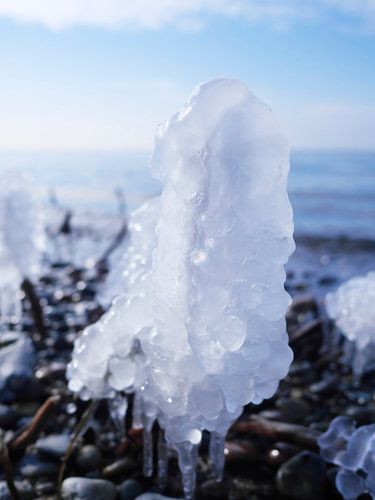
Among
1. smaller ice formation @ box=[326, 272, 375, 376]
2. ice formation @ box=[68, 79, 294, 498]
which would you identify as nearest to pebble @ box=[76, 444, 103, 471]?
ice formation @ box=[68, 79, 294, 498]

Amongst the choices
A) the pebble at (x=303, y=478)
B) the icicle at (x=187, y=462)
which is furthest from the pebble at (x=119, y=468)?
the pebble at (x=303, y=478)

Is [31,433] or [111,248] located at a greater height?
→ [31,433]

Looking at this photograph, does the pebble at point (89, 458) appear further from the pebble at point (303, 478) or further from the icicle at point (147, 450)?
the pebble at point (303, 478)

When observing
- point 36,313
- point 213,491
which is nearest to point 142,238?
point 213,491

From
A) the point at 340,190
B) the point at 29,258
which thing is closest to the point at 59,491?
the point at 29,258

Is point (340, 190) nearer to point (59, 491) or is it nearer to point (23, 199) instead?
point (23, 199)

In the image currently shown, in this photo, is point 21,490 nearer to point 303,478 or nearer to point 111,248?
point 303,478
